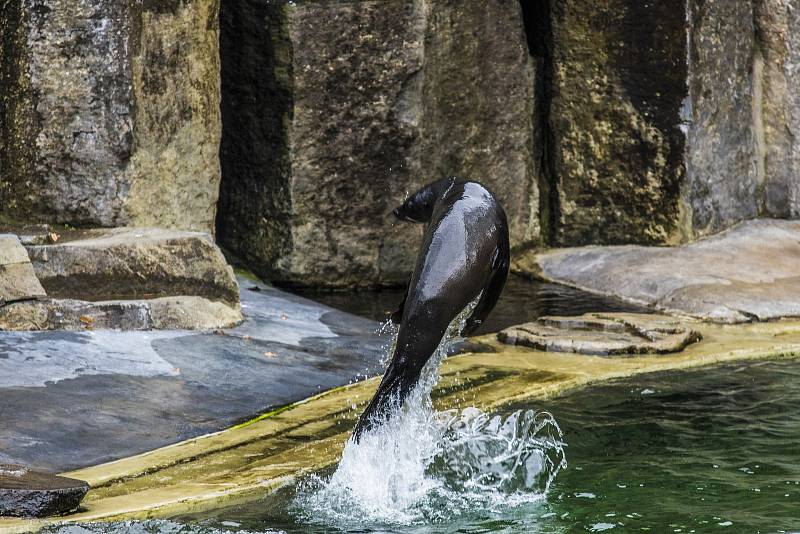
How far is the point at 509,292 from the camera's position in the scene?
375 inches

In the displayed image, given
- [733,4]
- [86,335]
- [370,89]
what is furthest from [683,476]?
[733,4]

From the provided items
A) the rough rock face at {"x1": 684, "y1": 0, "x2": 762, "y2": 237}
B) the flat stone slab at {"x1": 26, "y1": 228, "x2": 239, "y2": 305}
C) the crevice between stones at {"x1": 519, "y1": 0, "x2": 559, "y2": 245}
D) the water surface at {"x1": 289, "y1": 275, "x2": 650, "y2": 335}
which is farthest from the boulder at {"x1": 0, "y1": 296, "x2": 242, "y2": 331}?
the rough rock face at {"x1": 684, "y1": 0, "x2": 762, "y2": 237}

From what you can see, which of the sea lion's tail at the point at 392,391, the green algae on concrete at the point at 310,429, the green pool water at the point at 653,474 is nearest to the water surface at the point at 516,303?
the green algae on concrete at the point at 310,429

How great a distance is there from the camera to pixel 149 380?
6.04m

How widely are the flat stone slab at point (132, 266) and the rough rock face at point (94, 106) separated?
0.34m

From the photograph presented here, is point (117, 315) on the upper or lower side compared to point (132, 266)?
lower

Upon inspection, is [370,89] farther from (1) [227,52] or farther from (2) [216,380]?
(2) [216,380]

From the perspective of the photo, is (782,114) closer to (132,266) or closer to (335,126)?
(335,126)

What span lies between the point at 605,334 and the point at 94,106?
3.15 metres

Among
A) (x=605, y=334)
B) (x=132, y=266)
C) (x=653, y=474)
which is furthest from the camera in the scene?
(x=605, y=334)

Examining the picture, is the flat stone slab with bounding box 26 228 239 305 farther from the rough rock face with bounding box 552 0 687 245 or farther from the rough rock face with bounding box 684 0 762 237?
the rough rock face with bounding box 684 0 762 237

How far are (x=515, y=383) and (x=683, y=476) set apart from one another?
1.68m

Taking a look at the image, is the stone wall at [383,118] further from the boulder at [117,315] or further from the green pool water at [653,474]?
the green pool water at [653,474]

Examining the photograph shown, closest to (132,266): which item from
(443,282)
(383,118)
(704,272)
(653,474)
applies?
(383,118)
